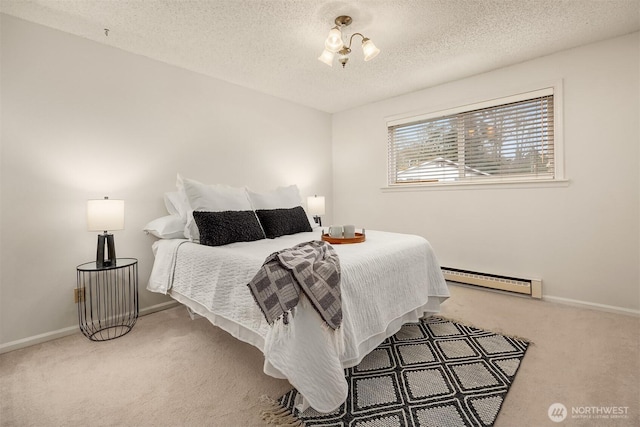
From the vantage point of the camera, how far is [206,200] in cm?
262

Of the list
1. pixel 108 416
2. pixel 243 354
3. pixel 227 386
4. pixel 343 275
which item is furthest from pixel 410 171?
pixel 108 416

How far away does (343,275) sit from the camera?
1.62 metres

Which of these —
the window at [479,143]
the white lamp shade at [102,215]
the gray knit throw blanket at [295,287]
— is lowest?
the gray knit throw blanket at [295,287]

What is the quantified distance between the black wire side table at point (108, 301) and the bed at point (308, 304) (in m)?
0.20

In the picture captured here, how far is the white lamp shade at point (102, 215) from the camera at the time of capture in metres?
2.22

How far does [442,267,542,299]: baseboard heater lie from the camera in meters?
2.99

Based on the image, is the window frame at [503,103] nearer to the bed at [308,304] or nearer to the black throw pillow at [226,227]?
the bed at [308,304]

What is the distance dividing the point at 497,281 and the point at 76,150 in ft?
13.3

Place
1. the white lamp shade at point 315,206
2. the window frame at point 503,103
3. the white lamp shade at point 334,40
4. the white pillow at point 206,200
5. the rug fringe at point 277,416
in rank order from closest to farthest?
the rug fringe at point 277,416, the white lamp shade at point 334,40, the white pillow at point 206,200, the window frame at point 503,103, the white lamp shade at point 315,206

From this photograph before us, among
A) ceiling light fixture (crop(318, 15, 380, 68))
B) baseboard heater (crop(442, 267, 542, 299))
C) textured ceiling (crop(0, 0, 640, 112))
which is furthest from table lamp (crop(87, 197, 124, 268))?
baseboard heater (crop(442, 267, 542, 299))

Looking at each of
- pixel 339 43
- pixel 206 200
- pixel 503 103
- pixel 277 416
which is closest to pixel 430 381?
pixel 277 416

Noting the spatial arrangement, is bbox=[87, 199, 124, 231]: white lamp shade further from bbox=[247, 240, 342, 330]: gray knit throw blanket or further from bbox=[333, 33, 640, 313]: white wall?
bbox=[333, 33, 640, 313]: white wall

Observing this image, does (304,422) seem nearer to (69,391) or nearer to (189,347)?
(189,347)

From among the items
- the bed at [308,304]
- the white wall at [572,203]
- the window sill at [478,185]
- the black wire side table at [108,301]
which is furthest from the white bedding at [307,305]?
the window sill at [478,185]
